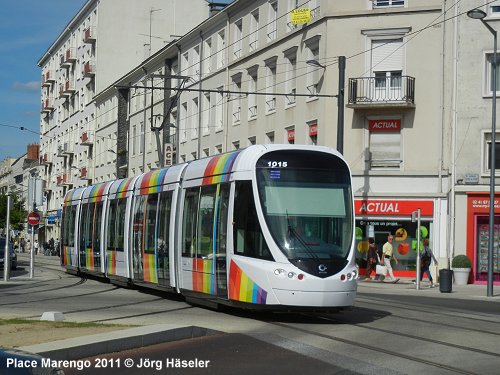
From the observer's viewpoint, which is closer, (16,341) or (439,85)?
(16,341)

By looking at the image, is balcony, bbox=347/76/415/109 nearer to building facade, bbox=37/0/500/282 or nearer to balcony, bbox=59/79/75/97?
building facade, bbox=37/0/500/282

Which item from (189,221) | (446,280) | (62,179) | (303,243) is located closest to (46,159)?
(62,179)

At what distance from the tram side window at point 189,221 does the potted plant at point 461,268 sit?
56.6 ft

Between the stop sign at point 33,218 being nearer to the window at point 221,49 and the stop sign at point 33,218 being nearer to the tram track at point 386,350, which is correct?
the tram track at point 386,350

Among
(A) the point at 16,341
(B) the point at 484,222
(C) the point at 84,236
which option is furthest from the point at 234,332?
(B) the point at 484,222

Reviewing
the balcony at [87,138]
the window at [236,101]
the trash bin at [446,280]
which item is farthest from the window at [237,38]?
the balcony at [87,138]

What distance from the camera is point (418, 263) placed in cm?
3028

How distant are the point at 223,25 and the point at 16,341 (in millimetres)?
37984

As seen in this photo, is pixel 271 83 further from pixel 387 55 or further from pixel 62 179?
pixel 62 179

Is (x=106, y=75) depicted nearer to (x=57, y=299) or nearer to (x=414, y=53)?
(x=414, y=53)

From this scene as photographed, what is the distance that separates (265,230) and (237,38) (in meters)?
32.3

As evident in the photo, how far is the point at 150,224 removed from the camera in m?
22.0

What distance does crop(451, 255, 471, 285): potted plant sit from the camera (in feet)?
110

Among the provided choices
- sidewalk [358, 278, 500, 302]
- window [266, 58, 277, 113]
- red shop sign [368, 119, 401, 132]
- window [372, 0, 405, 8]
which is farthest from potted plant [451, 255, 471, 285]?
window [266, 58, 277, 113]
